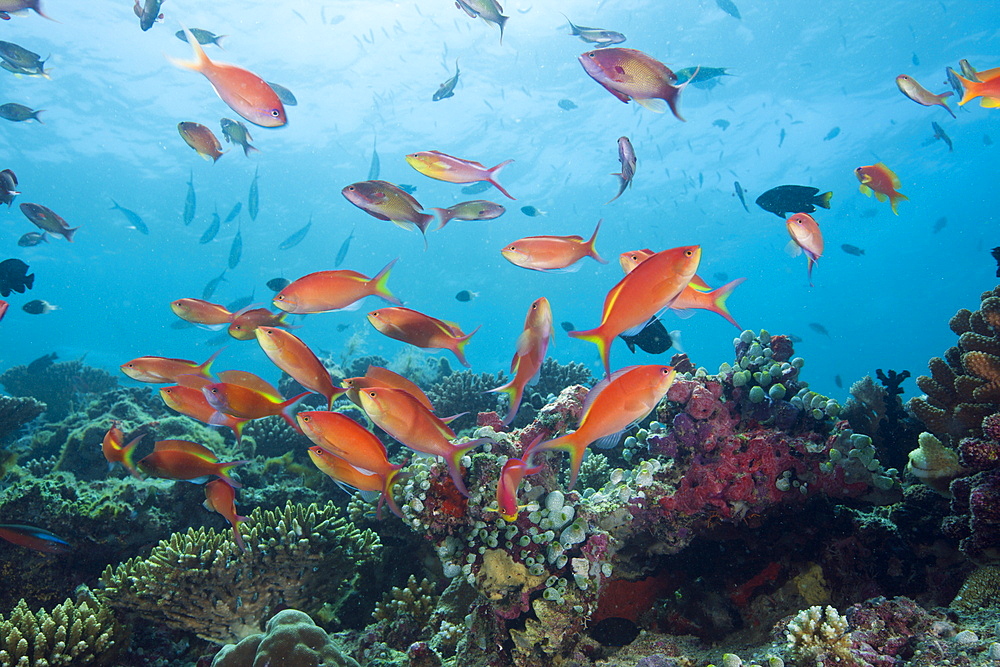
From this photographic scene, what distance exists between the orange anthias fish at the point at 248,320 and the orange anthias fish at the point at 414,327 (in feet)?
4.16

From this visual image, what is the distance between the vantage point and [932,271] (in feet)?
199

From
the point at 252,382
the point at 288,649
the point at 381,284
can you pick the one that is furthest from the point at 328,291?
the point at 288,649

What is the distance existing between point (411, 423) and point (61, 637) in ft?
11.9

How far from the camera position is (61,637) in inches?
135

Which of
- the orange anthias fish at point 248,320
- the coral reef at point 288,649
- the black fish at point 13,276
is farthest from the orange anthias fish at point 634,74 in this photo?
the black fish at point 13,276

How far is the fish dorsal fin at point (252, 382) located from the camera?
3070 mm

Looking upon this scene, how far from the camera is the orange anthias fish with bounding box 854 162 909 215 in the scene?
4844mm

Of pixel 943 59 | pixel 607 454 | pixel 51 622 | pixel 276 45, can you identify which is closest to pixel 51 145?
pixel 276 45

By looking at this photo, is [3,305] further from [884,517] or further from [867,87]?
[867,87]

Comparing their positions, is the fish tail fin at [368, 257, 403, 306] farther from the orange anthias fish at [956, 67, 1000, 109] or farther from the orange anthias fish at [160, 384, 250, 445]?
the orange anthias fish at [956, 67, 1000, 109]

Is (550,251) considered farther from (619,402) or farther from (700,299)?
(619,402)

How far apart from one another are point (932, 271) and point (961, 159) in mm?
35799

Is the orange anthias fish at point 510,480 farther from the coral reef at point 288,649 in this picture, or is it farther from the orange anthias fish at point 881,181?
the orange anthias fish at point 881,181

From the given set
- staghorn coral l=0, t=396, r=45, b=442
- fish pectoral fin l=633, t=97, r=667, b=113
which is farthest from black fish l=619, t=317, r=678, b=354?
staghorn coral l=0, t=396, r=45, b=442
